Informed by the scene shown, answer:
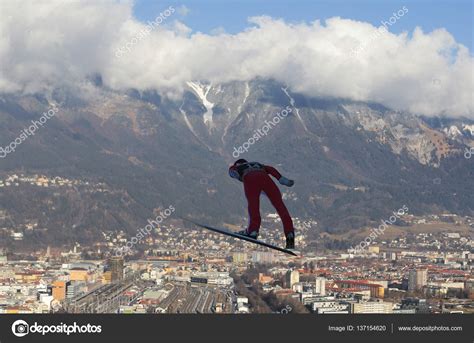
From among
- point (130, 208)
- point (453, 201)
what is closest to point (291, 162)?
point (453, 201)

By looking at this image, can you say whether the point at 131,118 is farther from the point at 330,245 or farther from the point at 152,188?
the point at 330,245

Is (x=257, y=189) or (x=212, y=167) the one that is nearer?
(x=257, y=189)

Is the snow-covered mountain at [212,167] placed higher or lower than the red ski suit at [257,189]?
higher

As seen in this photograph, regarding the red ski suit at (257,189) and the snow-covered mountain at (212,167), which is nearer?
the red ski suit at (257,189)

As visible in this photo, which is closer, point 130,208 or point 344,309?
point 344,309

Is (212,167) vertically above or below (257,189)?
above

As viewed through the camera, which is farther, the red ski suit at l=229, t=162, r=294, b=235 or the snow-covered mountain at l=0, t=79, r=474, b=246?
the snow-covered mountain at l=0, t=79, r=474, b=246

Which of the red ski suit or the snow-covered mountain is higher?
the snow-covered mountain
